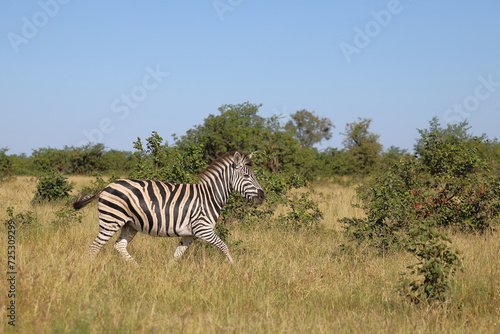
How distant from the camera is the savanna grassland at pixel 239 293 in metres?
3.99

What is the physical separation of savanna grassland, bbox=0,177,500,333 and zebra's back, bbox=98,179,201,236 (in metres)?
0.53

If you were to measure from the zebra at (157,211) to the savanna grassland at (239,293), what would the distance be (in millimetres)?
338

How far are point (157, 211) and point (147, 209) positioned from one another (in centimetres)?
15

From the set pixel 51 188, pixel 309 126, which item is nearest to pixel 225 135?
pixel 51 188

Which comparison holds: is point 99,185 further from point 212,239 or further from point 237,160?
point 212,239

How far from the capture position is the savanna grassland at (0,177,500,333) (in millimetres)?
3992

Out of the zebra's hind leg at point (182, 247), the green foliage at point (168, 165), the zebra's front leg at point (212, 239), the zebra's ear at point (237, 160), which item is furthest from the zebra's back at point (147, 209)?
the green foliage at point (168, 165)

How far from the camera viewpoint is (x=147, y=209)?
6.49 metres

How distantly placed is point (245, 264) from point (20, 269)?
2995 mm

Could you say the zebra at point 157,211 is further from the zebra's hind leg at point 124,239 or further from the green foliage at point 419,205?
the green foliage at point 419,205

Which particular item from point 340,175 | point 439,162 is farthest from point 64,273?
point 340,175

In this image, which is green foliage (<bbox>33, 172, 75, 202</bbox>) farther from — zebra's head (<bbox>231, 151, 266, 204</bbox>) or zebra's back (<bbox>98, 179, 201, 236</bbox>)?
zebra's head (<bbox>231, 151, 266, 204</bbox>)

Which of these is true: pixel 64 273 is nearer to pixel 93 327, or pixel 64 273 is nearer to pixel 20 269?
pixel 20 269

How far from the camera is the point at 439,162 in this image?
12.7 metres
